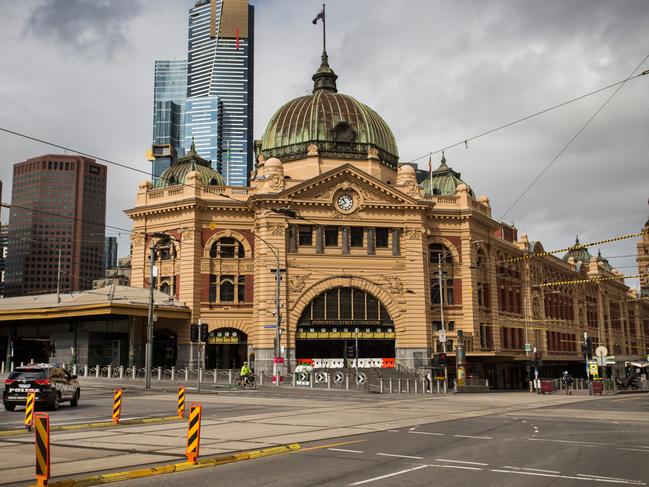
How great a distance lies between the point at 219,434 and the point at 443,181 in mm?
60340

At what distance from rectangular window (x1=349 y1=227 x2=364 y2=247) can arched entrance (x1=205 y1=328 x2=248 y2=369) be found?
12710mm

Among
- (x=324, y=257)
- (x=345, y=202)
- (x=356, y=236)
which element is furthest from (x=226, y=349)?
(x=345, y=202)

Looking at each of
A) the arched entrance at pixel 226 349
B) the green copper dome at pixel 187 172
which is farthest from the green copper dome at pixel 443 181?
the arched entrance at pixel 226 349

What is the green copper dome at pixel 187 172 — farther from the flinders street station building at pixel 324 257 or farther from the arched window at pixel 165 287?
the arched window at pixel 165 287

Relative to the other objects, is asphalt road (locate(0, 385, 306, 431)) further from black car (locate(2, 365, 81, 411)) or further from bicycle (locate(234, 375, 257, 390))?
bicycle (locate(234, 375, 257, 390))

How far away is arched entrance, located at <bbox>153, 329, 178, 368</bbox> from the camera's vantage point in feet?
208

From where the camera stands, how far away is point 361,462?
15.4m

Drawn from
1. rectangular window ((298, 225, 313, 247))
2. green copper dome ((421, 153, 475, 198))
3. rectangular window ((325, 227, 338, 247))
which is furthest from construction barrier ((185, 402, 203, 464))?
green copper dome ((421, 153, 475, 198))

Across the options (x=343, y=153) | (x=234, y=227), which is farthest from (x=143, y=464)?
(x=343, y=153)

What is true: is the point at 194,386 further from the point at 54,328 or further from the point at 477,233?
the point at 477,233

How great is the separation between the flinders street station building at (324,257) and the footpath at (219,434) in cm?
2667

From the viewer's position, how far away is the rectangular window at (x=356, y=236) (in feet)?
209

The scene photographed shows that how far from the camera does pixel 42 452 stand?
1183cm

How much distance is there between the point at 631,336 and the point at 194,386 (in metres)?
99.8
